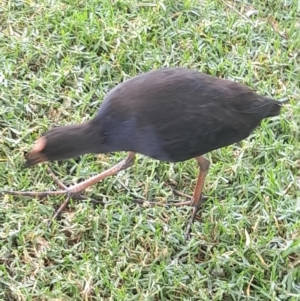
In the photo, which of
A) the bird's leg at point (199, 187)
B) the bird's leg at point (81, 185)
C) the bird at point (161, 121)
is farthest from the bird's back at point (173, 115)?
the bird's leg at point (81, 185)

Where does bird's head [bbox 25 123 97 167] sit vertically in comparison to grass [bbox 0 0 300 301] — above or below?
above

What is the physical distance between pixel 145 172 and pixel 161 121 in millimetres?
677

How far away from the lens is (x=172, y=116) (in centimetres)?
281

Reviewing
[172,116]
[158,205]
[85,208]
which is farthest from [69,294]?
[172,116]

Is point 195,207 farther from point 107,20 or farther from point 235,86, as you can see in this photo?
point 107,20

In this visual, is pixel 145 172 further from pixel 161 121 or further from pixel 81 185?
pixel 161 121

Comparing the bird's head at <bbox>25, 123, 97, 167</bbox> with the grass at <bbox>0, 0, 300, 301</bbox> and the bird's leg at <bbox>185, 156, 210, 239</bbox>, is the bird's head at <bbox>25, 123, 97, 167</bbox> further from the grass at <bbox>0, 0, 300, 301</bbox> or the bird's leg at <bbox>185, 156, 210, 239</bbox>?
the bird's leg at <bbox>185, 156, 210, 239</bbox>

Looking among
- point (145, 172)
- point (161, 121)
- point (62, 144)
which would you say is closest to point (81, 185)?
point (145, 172)

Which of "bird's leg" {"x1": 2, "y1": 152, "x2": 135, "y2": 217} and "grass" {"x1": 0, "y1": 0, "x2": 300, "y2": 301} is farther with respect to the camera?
"bird's leg" {"x1": 2, "y1": 152, "x2": 135, "y2": 217}

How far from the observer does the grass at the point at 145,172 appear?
303cm

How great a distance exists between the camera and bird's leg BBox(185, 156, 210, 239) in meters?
3.20

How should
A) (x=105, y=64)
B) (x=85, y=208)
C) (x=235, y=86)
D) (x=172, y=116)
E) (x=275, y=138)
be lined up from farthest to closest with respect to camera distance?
(x=105, y=64), (x=275, y=138), (x=85, y=208), (x=235, y=86), (x=172, y=116)

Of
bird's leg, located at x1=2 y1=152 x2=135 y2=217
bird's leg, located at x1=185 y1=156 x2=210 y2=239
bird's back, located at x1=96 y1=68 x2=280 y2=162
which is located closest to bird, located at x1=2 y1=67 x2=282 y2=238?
bird's back, located at x1=96 y1=68 x2=280 y2=162

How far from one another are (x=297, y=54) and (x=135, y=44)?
0.99 m
